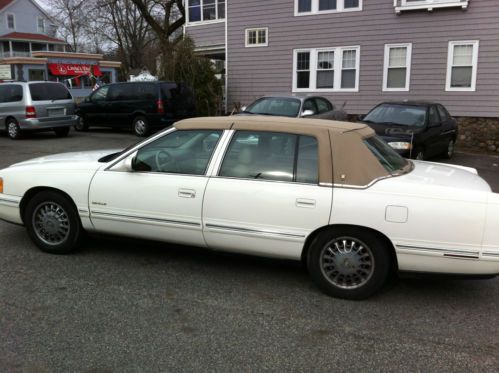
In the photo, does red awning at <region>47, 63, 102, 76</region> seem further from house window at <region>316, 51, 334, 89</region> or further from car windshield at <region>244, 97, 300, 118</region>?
car windshield at <region>244, 97, 300, 118</region>

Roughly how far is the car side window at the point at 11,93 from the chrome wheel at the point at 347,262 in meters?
13.1

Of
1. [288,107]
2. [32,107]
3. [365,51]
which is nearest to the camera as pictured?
[288,107]

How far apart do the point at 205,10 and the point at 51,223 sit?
58.3 feet

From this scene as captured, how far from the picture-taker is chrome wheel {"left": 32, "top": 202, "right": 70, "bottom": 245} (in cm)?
493

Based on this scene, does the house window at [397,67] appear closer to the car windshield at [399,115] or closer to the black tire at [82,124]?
the car windshield at [399,115]

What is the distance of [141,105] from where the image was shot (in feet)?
51.9

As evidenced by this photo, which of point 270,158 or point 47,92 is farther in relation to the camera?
point 47,92

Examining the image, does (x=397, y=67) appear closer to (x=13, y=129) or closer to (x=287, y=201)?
(x=13, y=129)

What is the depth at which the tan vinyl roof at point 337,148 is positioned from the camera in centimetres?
398

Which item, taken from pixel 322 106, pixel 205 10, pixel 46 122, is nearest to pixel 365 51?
pixel 322 106

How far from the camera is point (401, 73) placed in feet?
53.2

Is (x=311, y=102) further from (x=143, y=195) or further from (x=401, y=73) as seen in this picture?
(x=143, y=195)

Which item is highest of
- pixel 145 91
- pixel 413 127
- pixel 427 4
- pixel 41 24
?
pixel 41 24

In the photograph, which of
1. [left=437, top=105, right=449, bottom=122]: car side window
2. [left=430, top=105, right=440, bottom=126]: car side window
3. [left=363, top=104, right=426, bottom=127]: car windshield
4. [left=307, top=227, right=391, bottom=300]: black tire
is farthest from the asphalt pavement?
[left=437, top=105, right=449, bottom=122]: car side window
